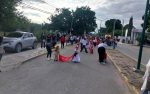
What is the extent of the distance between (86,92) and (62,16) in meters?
80.9

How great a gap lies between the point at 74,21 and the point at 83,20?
4.69 metres

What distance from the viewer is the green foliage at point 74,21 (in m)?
88.1

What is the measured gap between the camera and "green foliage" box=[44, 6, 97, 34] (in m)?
88.1

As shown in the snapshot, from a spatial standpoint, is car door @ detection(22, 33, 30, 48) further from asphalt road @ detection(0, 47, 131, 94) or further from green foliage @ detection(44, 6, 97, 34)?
green foliage @ detection(44, 6, 97, 34)

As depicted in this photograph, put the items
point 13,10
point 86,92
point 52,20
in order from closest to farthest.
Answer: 1. point 86,92
2. point 13,10
3. point 52,20

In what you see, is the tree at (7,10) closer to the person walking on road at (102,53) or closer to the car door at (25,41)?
the car door at (25,41)

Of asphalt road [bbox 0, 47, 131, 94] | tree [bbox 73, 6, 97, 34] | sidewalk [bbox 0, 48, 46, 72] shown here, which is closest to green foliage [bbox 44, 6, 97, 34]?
tree [bbox 73, 6, 97, 34]

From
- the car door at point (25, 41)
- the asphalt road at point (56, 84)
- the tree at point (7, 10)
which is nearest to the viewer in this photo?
the asphalt road at point (56, 84)

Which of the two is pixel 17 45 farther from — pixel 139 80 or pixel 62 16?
pixel 62 16

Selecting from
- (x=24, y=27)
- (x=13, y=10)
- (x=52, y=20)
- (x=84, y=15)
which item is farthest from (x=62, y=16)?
(x=13, y=10)

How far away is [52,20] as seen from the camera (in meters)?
87.4

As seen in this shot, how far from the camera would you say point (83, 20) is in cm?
10119

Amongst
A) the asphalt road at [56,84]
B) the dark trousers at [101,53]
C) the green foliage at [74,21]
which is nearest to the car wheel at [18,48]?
the dark trousers at [101,53]

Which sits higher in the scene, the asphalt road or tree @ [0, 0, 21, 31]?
tree @ [0, 0, 21, 31]
